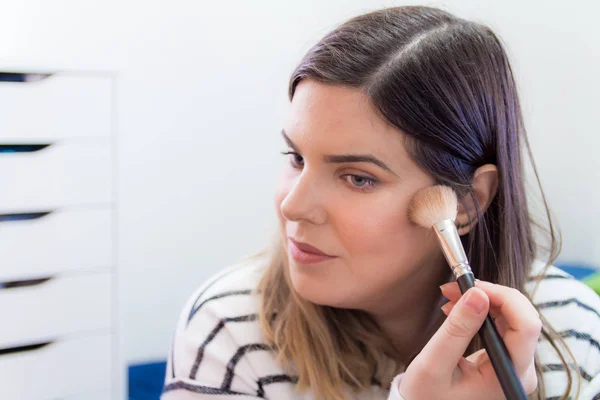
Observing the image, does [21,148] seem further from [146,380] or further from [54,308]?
[146,380]

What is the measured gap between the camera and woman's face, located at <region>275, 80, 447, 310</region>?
2.48ft

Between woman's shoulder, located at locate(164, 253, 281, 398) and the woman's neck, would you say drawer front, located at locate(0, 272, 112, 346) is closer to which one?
woman's shoulder, located at locate(164, 253, 281, 398)

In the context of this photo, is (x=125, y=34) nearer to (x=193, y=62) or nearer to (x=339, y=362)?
(x=193, y=62)

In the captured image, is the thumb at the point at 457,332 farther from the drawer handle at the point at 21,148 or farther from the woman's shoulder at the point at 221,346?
the drawer handle at the point at 21,148

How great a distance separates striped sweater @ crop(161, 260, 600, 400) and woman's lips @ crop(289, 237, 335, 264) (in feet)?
0.46

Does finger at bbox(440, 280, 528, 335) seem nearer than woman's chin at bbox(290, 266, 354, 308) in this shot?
Yes

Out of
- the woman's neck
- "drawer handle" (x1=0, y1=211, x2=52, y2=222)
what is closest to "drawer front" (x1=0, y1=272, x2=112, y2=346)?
"drawer handle" (x1=0, y1=211, x2=52, y2=222)

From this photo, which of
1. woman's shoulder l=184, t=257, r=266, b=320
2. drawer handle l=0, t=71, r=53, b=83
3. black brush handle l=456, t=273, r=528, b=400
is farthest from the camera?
drawer handle l=0, t=71, r=53, b=83

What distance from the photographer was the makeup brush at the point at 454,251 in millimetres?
590

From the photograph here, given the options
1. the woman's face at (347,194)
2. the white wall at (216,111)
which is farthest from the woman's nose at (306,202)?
the white wall at (216,111)

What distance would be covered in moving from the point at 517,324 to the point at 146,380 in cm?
125

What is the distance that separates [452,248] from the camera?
2.24 ft

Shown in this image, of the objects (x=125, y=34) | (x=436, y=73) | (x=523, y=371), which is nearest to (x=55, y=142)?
(x=125, y=34)

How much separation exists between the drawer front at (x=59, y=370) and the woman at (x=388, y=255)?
1.79 feet
